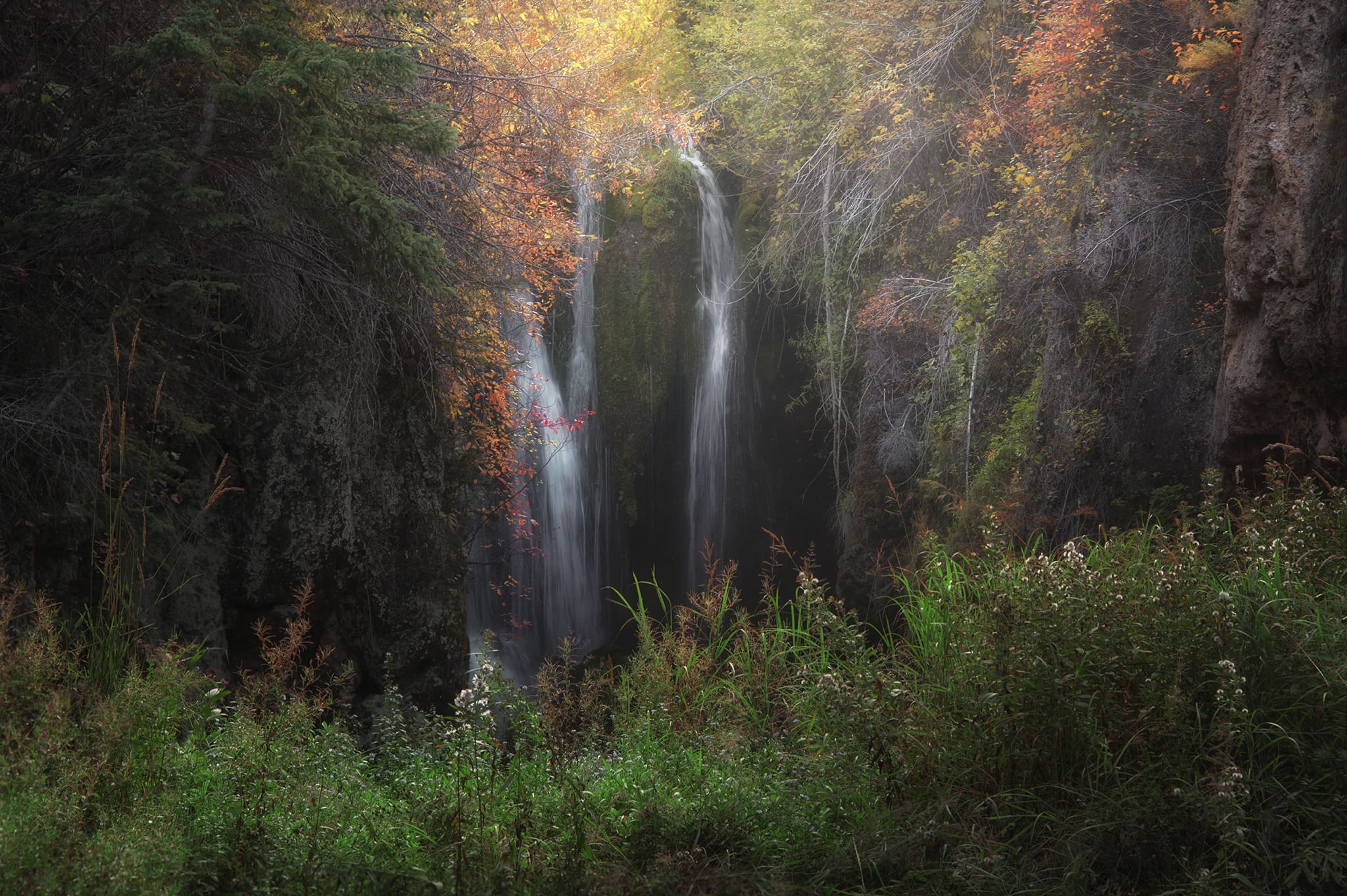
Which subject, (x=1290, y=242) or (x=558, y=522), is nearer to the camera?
(x=1290, y=242)

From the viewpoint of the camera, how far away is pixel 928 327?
10.8 meters

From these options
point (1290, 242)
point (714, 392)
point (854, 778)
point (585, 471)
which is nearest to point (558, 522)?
point (585, 471)

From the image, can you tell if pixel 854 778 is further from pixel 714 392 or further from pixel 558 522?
pixel 714 392

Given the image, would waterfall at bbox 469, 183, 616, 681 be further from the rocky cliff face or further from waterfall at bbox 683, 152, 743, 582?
the rocky cliff face

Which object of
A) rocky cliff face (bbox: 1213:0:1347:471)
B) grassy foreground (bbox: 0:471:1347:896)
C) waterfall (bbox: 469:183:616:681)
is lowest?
waterfall (bbox: 469:183:616:681)

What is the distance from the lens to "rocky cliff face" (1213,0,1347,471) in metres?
4.82

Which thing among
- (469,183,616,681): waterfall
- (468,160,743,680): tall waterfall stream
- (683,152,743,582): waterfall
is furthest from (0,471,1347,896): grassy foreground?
(683,152,743,582): waterfall

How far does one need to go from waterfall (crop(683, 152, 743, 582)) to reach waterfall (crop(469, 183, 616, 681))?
134 cm

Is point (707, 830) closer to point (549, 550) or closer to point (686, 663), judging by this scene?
point (686, 663)

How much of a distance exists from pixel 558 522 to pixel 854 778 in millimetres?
9855

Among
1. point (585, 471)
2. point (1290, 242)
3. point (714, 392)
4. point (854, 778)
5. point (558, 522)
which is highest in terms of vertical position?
point (1290, 242)

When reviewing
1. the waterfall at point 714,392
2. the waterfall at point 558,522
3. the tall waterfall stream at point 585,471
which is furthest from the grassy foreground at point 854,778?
the waterfall at point 714,392

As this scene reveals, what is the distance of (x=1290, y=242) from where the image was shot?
16.5ft

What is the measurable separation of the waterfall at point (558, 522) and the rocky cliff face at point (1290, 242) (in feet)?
23.2
